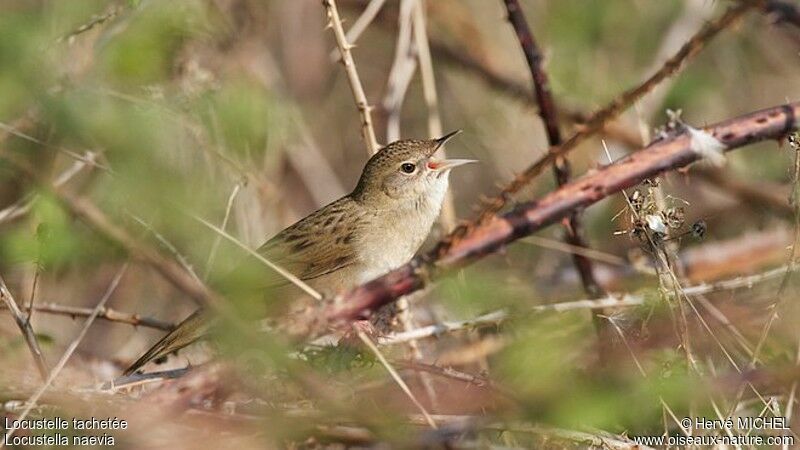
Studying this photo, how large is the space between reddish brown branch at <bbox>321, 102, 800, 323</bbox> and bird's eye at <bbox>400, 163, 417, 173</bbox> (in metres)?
2.03

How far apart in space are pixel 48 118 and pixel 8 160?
36 centimetres

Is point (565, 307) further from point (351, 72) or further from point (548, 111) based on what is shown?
point (351, 72)

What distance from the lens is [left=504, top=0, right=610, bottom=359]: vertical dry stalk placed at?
14.6 ft

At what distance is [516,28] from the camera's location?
4.48 m

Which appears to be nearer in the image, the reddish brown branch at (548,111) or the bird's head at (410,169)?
the reddish brown branch at (548,111)

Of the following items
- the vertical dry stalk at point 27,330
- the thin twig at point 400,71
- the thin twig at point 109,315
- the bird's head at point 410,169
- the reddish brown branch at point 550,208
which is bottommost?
the reddish brown branch at point 550,208

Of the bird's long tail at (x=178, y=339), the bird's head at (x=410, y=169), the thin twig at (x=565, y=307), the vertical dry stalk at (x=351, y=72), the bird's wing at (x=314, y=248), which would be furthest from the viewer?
the bird's head at (x=410, y=169)

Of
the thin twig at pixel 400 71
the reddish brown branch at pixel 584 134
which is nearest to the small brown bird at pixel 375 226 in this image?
the thin twig at pixel 400 71

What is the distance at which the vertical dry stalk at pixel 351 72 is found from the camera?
4066mm

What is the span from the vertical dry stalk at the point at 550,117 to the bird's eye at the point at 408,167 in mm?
627

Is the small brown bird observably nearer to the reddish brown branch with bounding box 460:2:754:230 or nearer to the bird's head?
the bird's head

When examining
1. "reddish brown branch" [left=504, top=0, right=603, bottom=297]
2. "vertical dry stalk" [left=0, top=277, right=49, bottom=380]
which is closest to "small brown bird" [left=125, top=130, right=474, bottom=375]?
"reddish brown branch" [left=504, top=0, right=603, bottom=297]

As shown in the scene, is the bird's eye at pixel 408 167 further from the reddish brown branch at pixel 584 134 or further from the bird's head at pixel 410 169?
the reddish brown branch at pixel 584 134

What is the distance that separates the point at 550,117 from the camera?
4652 millimetres
